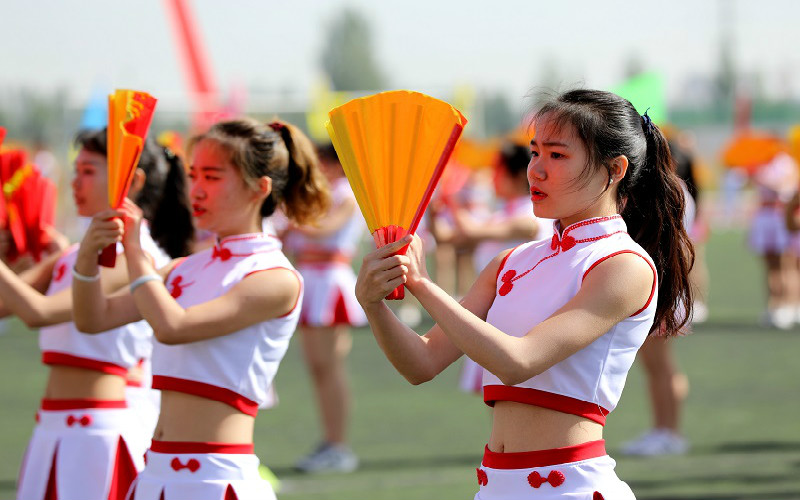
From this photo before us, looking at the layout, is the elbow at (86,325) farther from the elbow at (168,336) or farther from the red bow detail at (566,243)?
the red bow detail at (566,243)

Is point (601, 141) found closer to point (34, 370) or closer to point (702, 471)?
point (702, 471)

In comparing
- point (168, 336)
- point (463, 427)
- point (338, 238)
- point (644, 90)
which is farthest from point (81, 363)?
point (463, 427)

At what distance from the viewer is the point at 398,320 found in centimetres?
260

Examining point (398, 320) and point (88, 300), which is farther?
point (88, 300)

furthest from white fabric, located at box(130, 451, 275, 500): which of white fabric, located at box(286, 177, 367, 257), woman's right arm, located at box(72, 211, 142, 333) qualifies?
white fabric, located at box(286, 177, 367, 257)

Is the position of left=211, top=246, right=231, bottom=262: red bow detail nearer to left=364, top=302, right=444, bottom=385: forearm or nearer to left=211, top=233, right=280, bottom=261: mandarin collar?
left=211, top=233, right=280, bottom=261: mandarin collar

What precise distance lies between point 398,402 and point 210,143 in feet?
17.1

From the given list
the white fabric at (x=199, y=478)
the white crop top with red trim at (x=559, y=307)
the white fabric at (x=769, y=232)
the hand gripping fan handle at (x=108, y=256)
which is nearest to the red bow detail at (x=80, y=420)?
the white fabric at (x=199, y=478)

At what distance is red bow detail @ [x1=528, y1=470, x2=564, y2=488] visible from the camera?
103 inches

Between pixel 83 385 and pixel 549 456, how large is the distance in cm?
174

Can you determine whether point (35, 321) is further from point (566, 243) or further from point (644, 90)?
point (644, 90)

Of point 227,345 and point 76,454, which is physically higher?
point 227,345

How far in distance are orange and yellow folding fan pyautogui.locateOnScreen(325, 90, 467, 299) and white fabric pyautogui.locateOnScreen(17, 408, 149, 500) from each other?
166 centimetres

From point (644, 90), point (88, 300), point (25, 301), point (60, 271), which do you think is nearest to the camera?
point (88, 300)
